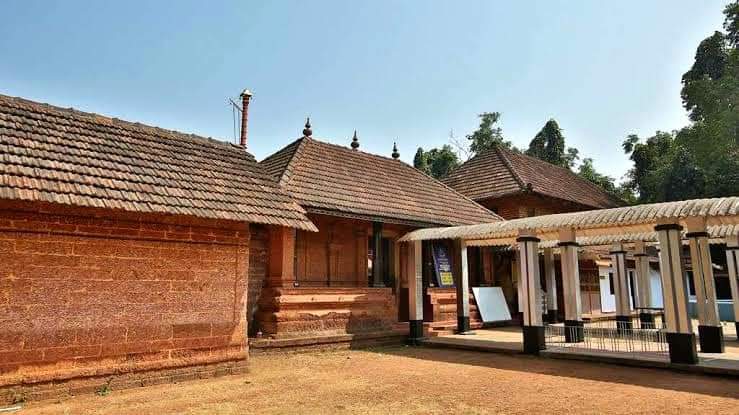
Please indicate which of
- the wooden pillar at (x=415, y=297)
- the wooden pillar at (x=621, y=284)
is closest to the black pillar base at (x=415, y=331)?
the wooden pillar at (x=415, y=297)

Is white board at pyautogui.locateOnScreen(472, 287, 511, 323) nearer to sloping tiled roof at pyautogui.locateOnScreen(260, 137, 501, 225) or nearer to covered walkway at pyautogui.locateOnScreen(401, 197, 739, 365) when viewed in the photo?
covered walkway at pyautogui.locateOnScreen(401, 197, 739, 365)

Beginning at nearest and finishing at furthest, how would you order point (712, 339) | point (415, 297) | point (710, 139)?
point (712, 339) → point (415, 297) → point (710, 139)

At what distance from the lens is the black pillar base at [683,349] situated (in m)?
7.75

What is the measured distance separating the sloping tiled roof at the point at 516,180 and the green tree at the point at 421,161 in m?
15.9

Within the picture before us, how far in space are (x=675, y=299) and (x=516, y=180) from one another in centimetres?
1196

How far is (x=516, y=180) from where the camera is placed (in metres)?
19.7

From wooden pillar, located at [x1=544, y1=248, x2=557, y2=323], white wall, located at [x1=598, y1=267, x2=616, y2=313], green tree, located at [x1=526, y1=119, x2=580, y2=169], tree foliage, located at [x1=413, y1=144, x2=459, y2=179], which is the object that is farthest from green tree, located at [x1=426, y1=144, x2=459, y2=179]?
wooden pillar, located at [x1=544, y1=248, x2=557, y2=323]

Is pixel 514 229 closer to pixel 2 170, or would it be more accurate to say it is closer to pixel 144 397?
pixel 144 397

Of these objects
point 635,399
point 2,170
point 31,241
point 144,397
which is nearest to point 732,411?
point 635,399

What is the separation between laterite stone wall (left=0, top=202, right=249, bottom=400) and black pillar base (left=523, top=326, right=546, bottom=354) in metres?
5.40

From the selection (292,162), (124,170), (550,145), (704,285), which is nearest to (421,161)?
(550,145)

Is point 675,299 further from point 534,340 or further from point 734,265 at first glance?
point 734,265

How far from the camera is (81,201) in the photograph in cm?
636

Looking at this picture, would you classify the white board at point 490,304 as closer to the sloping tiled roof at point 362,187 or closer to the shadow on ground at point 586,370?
the sloping tiled roof at point 362,187
